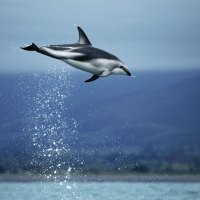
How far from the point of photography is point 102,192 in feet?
105

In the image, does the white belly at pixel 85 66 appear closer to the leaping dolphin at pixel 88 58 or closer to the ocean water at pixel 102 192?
the leaping dolphin at pixel 88 58

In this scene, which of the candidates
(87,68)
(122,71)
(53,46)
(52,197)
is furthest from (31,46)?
(52,197)

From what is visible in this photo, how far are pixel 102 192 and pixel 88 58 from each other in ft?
68.0

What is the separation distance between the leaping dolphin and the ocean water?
14.6m

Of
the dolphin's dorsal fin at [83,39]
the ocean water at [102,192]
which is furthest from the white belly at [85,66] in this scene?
the ocean water at [102,192]

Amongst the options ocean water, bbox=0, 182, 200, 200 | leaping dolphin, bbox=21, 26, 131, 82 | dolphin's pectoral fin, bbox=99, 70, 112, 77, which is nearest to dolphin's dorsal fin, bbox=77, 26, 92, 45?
leaping dolphin, bbox=21, 26, 131, 82

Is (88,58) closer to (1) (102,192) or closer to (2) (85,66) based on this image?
(2) (85,66)

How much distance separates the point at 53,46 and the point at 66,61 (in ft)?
1.61

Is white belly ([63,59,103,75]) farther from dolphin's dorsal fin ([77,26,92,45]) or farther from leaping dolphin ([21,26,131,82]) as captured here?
dolphin's dorsal fin ([77,26,92,45])

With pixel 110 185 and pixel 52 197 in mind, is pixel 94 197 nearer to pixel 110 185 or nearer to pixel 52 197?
pixel 52 197

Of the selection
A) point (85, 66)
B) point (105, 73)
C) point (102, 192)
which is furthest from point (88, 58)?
point (102, 192)

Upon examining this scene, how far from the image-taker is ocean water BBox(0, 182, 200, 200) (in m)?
27.7

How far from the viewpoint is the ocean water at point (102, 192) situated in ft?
91.0

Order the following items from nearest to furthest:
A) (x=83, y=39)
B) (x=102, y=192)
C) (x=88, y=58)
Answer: (x=88, y=58)
(x=83, y=39)
(x=102, y=192)
